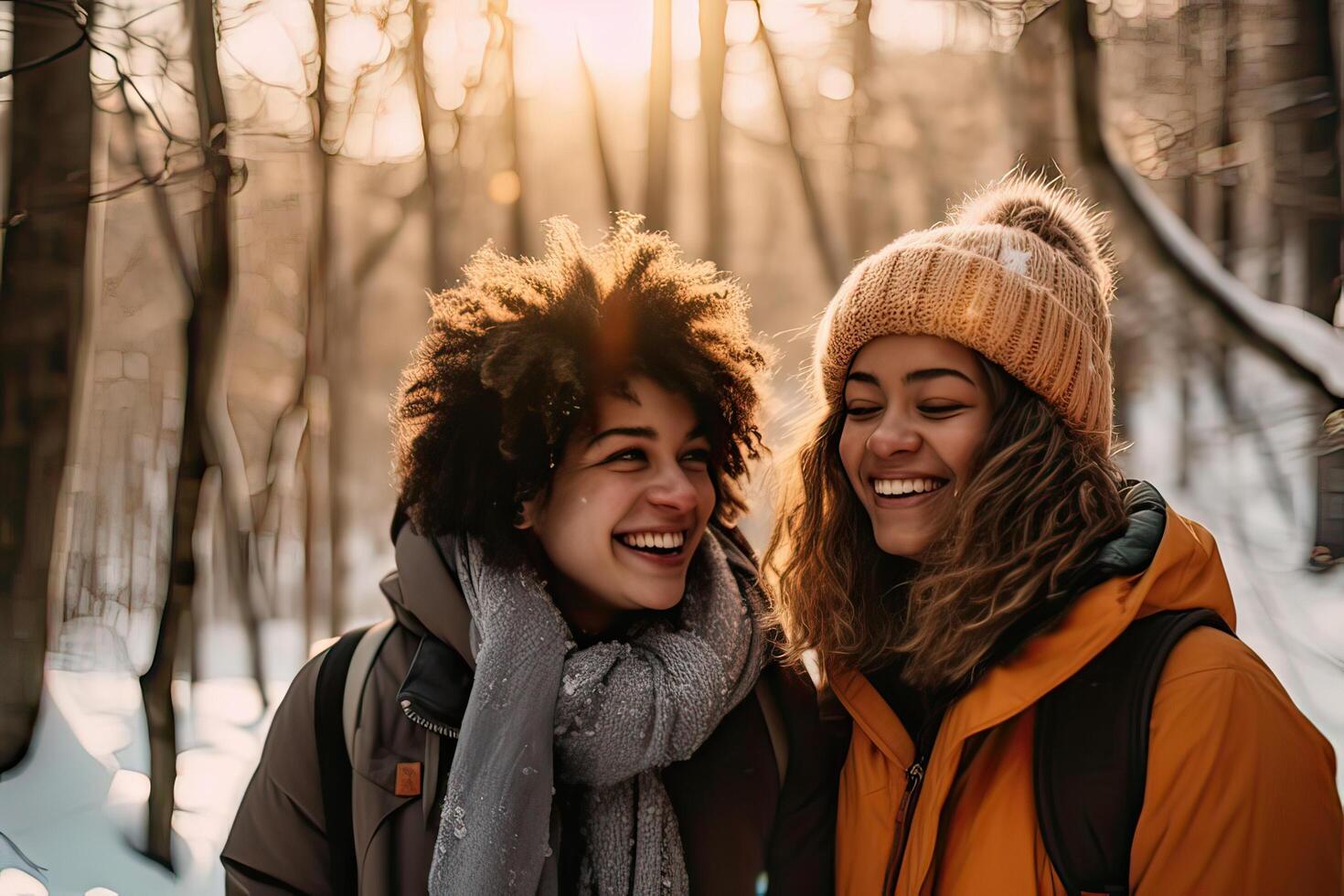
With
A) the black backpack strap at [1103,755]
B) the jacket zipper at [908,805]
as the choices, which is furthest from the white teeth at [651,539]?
the black backpack strap at [1103,755]

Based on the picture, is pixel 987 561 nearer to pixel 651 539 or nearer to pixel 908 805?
pixel 908 805

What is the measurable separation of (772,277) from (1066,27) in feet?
5.15

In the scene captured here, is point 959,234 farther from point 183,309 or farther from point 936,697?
point 183,309

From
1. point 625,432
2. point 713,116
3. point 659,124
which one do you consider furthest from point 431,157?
point 625,432

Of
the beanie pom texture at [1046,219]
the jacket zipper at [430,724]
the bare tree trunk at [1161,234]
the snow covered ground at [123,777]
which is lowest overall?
the snow covered ground at [123,777]

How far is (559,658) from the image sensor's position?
6.16ft

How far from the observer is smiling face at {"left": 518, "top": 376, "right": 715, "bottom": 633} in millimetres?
1923

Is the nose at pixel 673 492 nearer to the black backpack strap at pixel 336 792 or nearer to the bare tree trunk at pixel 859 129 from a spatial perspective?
the black backpack strap at pixel 336 792

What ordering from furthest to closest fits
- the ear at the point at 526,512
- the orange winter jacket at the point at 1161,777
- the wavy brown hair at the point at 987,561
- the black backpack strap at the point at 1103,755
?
the ear at the point at 526,512
the wavy brown hair at the point at 987,561
the black backpack strap at the point at 1103,755
the orange winter jacket at the point at 1161,777

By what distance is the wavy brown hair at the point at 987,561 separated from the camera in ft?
5.27

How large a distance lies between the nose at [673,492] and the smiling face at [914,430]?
0.35 meters

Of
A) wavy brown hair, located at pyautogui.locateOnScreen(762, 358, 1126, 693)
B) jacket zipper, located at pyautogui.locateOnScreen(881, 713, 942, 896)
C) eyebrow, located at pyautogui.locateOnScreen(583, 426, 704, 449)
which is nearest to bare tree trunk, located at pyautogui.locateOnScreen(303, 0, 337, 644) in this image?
eyebrow, located at pyautogui.locateOnScreen(583, 426, 704, 449)

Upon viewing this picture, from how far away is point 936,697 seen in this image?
1.77 m

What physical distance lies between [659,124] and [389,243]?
127 centimetres
